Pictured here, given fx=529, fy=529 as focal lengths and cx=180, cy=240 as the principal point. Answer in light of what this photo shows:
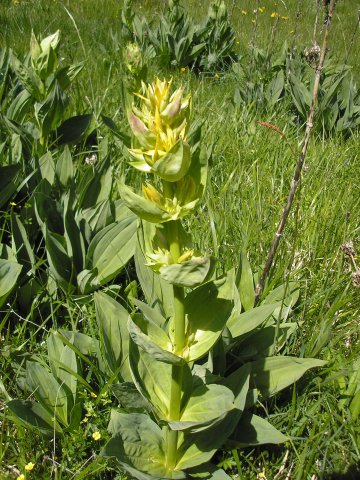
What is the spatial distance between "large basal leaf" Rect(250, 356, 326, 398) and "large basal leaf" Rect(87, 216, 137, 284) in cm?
74

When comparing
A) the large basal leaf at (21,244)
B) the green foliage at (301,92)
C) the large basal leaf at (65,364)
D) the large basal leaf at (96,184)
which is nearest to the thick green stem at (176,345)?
the large basal leaf at (65,364)

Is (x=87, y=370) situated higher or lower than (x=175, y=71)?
higher

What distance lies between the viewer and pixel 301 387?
5.82 ft

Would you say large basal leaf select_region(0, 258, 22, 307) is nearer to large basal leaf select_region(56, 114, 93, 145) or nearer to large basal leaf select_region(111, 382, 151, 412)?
large basal leaf select_region(111, 382, 151, 412)

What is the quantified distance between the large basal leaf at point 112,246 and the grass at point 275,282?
21cm

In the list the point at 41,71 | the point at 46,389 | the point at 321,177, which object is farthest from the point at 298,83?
the point at 46,389

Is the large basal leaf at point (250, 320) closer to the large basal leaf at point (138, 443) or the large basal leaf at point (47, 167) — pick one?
the large basal leaf at point (138, 443)

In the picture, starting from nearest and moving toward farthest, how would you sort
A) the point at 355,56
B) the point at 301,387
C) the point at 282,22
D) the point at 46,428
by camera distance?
the point at 46,428
the point at 301,387
the point at 355,56
the point at 282,22

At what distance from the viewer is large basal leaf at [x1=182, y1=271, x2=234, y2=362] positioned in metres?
1.30

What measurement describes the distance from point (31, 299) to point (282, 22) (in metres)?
7.50

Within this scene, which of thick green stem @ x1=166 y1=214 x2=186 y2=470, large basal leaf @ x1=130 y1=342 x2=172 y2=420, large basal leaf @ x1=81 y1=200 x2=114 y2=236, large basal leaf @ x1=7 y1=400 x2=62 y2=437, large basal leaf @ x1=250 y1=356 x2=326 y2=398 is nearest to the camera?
thick green stem @ x1=166 y1=214 x2=186 y2=470

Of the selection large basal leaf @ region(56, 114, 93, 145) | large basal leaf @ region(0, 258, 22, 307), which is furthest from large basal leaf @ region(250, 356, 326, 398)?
large basal leaf @ region(56, 114, 93, 145)

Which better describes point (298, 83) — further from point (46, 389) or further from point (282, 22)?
point (282, 22)

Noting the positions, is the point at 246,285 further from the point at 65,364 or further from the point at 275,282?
the point at 65,364
